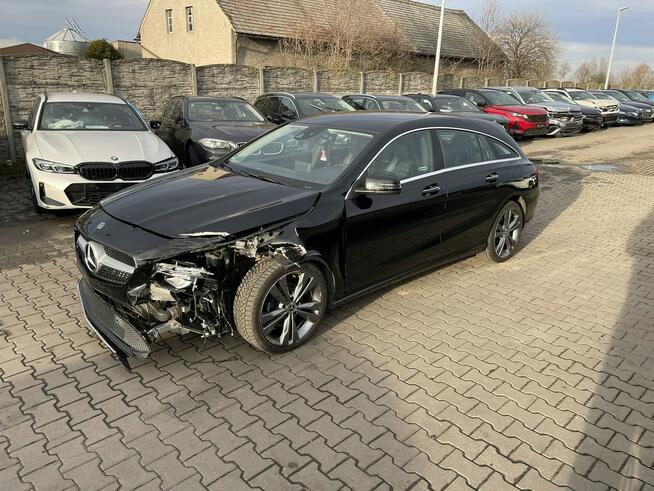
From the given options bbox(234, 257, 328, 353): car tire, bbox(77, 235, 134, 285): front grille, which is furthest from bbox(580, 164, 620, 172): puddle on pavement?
bbox(77, 235, 134, 285): front grille

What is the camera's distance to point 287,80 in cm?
1609

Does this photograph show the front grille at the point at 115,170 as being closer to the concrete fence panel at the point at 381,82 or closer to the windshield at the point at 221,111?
the windshield at the point at 221,111

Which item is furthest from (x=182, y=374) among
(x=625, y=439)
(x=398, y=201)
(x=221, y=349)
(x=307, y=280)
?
(x=625, y=439)

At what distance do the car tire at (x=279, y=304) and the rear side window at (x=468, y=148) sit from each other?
Result: 79.3 inches

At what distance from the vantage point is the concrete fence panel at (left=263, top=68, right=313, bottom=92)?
15531 mm

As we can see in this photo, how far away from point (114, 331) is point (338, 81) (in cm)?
1608

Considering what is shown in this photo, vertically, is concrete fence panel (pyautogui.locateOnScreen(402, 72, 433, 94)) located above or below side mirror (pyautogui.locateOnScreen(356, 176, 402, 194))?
above

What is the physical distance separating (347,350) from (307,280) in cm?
64

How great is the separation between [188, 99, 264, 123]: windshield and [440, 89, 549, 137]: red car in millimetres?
9740

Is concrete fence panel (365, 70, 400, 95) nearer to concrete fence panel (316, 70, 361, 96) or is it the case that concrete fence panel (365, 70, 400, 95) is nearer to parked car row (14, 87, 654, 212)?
concrete fence panel (316, 70, 361, 96)

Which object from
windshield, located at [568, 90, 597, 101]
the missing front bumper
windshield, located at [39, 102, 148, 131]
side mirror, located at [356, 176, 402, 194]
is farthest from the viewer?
windshield, located at [568, 90, 597, 101]

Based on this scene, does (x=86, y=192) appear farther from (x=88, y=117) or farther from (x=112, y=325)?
(x=112, y=325)

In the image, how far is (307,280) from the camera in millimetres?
3686

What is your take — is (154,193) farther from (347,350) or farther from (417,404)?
(417,404)
